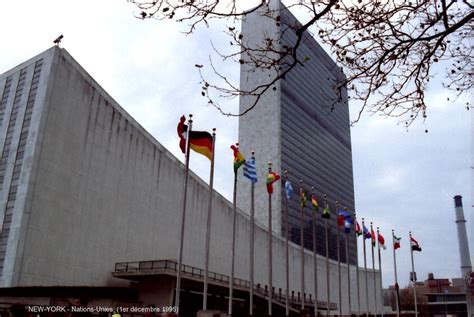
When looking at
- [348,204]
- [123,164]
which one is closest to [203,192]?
[123,164]

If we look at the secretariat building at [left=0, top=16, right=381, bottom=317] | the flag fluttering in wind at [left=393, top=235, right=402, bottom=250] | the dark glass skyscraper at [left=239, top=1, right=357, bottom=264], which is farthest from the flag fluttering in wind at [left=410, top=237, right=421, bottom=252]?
the dark glass skyscraper at [left=239, top=1, right=357, bottom=264]

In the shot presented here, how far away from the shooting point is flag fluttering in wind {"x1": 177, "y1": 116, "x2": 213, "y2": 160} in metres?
23.7

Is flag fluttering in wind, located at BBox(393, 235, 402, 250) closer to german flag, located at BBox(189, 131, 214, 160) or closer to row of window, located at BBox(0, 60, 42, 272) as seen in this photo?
german flag, located at BBox(189, 131, 214, 160)

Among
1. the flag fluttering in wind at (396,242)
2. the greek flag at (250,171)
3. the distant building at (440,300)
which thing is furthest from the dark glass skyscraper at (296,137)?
the greek flag at (250,171)

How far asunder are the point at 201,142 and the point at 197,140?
0.83ft

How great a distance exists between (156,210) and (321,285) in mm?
43916

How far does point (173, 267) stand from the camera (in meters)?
34.2

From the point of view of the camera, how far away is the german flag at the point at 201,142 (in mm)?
23891

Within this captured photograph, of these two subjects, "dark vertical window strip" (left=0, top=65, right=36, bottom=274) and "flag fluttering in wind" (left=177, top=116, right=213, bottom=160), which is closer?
"flag fluttering in wind" (left=177, top=116, right=213, bottom=160)

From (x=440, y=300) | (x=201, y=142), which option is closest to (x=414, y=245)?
(x=201, y=142)

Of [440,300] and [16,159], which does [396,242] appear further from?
[440,300]

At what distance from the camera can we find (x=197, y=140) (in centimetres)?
2397

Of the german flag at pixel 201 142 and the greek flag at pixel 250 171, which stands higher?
the german flag at pixel 201 142

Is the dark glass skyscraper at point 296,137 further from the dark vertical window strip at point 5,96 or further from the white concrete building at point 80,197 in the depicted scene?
the dark vertical window strip at point 5,96
